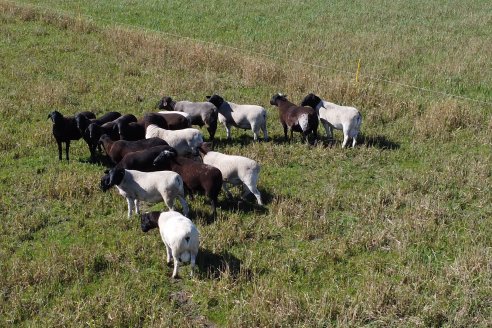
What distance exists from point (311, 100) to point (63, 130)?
637cm

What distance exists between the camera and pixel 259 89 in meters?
18.8

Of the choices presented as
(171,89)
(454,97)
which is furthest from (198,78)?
(454,97)

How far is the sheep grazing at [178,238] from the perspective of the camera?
8.17 m

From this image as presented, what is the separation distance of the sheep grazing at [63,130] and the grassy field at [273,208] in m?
A: 0.53

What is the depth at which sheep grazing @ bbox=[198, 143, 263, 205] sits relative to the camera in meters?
10.9

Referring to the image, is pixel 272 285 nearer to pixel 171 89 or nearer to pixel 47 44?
pixel 171 89

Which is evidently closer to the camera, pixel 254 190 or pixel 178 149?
pixel 254 190

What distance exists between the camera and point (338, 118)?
14.1 metres

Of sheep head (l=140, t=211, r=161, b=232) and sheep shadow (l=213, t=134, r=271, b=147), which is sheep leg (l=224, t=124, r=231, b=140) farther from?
sheep head (l=140, t=211, r=161, b=232)

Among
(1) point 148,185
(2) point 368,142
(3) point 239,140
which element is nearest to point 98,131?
(1) point 148,185

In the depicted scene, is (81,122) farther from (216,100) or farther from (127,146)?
(216,100)

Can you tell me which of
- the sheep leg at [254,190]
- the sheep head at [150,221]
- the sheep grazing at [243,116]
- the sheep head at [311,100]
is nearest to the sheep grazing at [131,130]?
the sheep grazing at [243,116]

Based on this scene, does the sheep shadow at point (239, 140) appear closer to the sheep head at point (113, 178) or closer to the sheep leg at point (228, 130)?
the sheep leg at point (228, 130)

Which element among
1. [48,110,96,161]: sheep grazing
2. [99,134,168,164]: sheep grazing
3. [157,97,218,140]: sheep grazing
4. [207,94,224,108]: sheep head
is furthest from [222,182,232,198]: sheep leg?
[48,110,96,161]: sheep grazing
